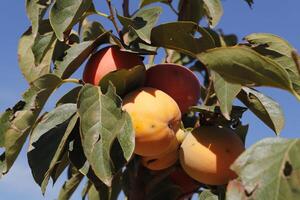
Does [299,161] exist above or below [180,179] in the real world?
above

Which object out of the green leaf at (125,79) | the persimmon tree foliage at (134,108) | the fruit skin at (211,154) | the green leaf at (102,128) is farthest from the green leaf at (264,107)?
the green leaf at (102,128)

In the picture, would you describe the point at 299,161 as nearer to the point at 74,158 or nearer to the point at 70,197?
the point at 74,158

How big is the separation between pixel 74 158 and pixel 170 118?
25 cm

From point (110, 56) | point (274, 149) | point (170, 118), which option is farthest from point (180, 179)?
point (274, 149)

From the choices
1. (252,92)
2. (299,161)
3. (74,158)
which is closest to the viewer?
(299,161)

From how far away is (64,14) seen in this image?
141 cm

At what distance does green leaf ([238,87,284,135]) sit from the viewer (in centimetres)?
153

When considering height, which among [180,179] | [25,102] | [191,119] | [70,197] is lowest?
[70,197]

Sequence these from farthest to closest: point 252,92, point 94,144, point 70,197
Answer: point 70,197, point 252,92, point 94,144

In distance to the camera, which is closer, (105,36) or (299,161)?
(299,161)

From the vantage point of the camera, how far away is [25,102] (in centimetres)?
143

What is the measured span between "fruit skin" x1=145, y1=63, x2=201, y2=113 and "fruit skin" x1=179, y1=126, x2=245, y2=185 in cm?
11

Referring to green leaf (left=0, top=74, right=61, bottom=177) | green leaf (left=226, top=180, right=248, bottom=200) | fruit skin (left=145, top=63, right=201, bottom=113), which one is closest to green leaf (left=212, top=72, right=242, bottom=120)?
fruit skin (left=145, top=63, right=201, bottom=113)

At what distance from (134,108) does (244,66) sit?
363mm
